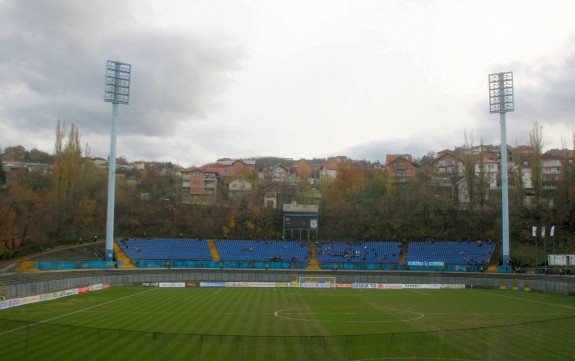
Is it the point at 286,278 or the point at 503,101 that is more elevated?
the point at 503,101

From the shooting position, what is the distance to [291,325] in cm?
2902

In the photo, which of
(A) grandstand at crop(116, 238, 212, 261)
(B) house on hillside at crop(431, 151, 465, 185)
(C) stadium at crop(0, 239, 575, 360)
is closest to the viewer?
(C) stadium at crop(0, 239, 575, 360)

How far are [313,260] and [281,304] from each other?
108ft

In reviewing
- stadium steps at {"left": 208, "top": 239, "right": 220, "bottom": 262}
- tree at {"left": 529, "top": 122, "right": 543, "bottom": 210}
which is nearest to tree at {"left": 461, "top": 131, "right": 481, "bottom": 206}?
tree at {"left": 529, "top": 122, "right": 543, "bottom": 210}

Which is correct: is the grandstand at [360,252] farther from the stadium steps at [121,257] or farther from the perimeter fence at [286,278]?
the stadium steps at [121,257]

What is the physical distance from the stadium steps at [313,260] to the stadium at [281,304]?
41 cm

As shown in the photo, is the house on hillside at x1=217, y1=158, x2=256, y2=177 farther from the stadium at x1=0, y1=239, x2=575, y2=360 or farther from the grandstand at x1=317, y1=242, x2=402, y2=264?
the stadium at x1=0, y1=239, x2=575, y2=360

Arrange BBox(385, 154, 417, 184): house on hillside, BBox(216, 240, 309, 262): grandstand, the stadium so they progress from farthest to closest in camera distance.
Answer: BBox(385, 154, 417, 184): house on hillside → BBox(216, 240, 309, 262): grandstand → the stadium

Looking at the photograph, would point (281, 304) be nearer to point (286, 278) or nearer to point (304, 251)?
point (286, 278)

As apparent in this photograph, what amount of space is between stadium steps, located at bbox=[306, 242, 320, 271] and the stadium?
16.0 inches

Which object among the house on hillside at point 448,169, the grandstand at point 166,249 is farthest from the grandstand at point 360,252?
the house on hillside at point 448,169

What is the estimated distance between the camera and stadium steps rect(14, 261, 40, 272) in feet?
183

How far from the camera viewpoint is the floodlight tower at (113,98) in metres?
63.8

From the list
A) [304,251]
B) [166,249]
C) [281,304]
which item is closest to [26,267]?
[166,249]
